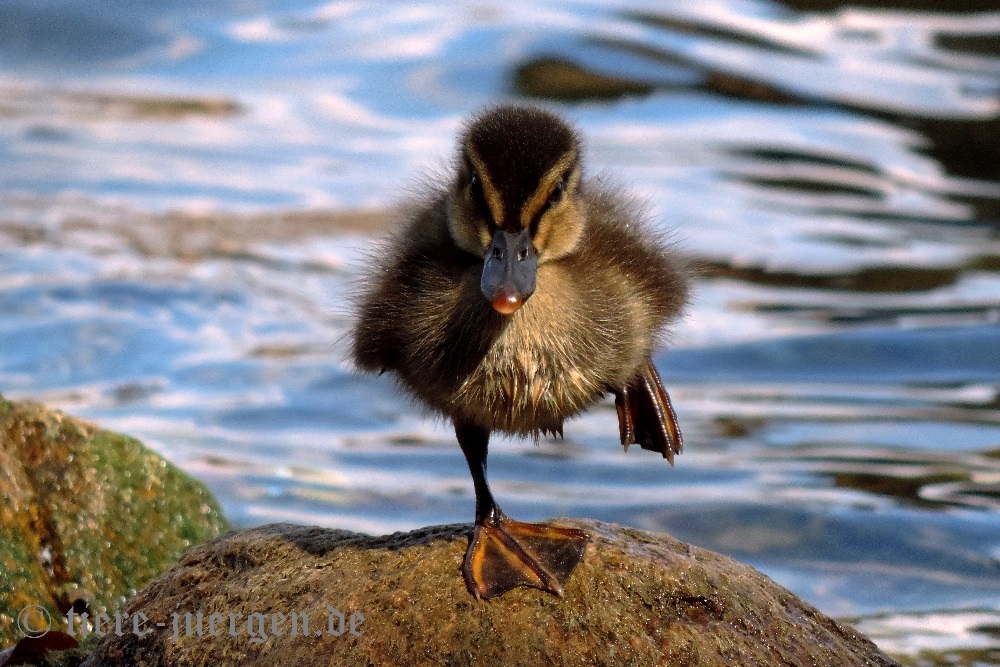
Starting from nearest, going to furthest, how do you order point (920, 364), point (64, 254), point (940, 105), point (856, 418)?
point (856, 418)
point (920, 364)
point (64, 254)
point (940, 105)

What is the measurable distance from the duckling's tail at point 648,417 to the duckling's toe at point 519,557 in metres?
0.74

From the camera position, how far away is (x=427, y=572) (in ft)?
14.7

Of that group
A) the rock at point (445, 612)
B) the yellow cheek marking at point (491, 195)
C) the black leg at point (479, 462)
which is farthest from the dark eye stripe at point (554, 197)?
the rock at point (445, 612)

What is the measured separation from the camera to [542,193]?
4508 millimetres

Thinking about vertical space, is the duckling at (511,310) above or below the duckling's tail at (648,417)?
above

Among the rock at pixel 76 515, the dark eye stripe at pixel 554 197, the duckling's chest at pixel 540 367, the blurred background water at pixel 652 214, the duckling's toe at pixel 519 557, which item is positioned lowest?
the blurred background water at pixel 652 214

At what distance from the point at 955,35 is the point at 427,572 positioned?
1638cm

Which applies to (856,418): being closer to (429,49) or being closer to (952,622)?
(952,622)

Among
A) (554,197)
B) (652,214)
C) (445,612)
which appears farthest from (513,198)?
(652,214)

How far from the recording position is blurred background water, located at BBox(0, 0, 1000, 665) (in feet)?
28.0

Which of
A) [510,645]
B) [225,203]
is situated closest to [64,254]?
[225,203]

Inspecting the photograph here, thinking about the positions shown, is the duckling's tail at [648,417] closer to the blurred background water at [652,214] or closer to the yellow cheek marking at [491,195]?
the blurred background water at [652,214]

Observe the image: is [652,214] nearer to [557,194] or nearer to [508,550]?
[557,194]

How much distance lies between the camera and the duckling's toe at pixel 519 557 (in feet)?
14.4
